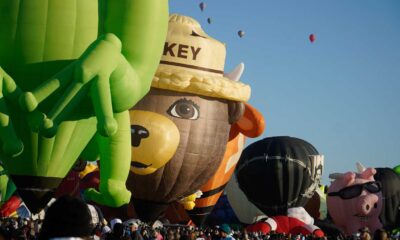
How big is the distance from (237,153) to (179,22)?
3.58 m

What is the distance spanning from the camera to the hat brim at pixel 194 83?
14.2 meters

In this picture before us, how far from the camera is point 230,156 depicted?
16.9 metres

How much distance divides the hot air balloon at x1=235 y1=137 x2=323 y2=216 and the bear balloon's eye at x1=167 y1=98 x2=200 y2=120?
816 cm

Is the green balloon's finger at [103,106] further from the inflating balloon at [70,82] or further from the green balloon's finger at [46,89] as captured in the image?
the green balloon's finger at [46,89]

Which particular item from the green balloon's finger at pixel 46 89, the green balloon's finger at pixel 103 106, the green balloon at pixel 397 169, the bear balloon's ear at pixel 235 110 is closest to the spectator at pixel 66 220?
the green balloon's finger at pixel 103 106

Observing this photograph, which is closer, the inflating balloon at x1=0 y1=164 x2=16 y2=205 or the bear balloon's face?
the bear balloon's face

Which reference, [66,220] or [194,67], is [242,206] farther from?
[66,220]

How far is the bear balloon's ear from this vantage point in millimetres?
15203

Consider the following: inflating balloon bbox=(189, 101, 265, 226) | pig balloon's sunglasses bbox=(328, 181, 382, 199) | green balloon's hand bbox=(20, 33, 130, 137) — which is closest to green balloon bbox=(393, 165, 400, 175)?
pig balloon's sunglasses bbox=(328, 181, 382, 199)

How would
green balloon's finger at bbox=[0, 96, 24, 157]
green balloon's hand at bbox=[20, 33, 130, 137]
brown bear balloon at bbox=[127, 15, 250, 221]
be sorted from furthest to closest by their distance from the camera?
brown bear balloon at bbox=[127, 15, 250, 221] → green balloon's finger at bbox=[0, 96, 24, 157] → green balloon's hand at bbox=[20, 33, 130, 137]

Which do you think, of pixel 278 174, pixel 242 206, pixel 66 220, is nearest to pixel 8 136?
pixel 66 220

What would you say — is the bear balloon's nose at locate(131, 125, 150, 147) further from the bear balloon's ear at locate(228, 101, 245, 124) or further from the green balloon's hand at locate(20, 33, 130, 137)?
the green balloon's hand at locate(20, 33, 130, 137)

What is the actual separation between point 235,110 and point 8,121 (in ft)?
24.4

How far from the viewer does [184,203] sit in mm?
16547
